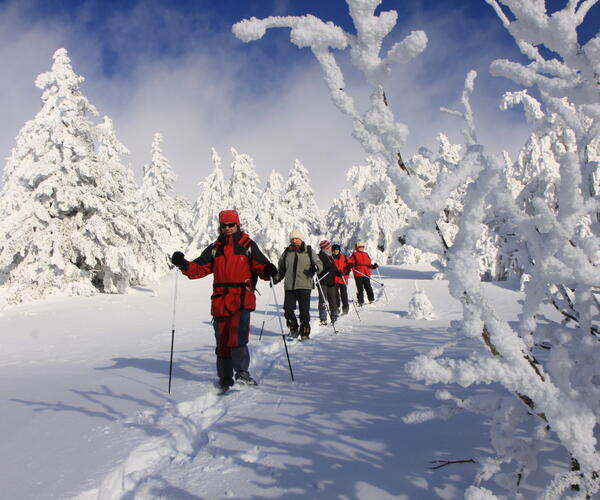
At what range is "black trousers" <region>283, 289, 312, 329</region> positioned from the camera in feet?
23.2

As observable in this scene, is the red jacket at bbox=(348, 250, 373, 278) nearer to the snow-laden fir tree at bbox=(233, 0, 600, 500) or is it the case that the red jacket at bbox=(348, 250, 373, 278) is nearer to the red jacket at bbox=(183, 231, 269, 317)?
the red jacket at bbox=(183, 231, 269, 317)

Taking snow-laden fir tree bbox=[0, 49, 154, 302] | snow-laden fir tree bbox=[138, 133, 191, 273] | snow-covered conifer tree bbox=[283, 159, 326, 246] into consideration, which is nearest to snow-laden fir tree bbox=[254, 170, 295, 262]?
snow-covered conifer tree bbox=[283, 159, 326, 246]

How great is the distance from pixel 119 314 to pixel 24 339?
349 cm

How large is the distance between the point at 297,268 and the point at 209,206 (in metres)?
32.0

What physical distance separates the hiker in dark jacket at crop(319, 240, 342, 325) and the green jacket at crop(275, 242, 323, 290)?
119 centimetres

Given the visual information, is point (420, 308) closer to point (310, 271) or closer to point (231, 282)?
point (310, 271)

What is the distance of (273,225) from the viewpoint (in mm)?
32125

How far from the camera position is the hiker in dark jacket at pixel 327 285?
344 inches

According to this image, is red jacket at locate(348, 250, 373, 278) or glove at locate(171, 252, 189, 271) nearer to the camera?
glove at locate(171, 252, 189, 271)

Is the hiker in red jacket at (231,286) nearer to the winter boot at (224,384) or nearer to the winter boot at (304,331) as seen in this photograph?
the winter boot at (224,384)

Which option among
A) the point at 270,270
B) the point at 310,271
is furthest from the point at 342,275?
the point at 270,270

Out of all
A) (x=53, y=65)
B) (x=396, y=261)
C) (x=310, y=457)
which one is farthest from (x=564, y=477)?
(x=396, y=261)

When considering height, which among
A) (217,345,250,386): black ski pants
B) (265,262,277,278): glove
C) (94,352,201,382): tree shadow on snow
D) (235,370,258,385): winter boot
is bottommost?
(94,352,201,382): tree shadow on snow

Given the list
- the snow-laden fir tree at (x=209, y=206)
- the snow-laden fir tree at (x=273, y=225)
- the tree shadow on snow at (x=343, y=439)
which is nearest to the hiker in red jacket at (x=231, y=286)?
the tree shadow on snow at (x=343, y=439)
